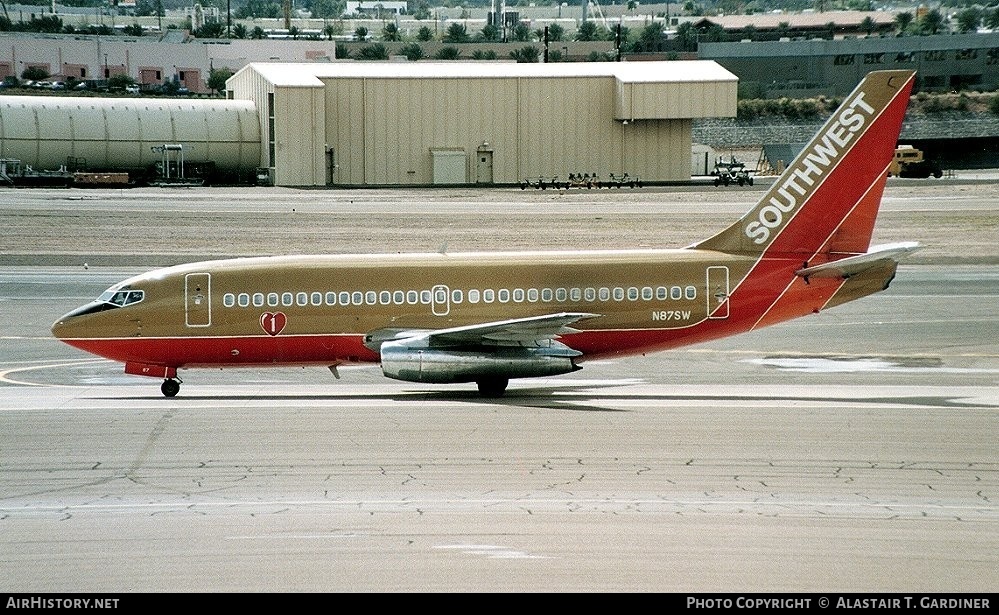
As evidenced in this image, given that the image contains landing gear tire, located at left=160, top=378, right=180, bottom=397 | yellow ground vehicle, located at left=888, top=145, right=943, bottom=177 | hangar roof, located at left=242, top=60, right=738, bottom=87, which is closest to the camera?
landing gear tire, located at left=160, top=378, right=180, bottom=397

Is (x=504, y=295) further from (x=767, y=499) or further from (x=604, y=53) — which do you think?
(x=604, y=53)

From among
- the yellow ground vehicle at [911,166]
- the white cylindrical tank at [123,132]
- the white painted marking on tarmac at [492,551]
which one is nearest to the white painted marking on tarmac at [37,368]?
the white painted marking on tarmac at [492,551]

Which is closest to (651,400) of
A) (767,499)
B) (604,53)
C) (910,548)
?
(767,499)

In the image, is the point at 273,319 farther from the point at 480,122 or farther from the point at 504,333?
the point at 480,122

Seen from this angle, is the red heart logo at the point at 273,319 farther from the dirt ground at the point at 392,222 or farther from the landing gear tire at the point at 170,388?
the dirt ground at the point at 392,222

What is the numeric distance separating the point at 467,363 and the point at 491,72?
6607 centimetres

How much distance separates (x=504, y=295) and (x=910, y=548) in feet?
44.6

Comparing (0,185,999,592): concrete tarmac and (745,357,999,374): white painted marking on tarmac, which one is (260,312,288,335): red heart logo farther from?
(745,357,999,374): white painted marking on tarmac

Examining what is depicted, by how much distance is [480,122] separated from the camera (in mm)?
89125

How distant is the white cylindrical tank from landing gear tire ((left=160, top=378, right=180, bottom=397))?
6373 cm

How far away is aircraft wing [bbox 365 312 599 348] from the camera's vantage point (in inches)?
1046

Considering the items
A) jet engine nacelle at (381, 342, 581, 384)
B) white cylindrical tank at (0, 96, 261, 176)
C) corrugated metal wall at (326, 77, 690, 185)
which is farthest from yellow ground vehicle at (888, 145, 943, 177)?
jet engine nacelle at (381, 342, 581, 384)

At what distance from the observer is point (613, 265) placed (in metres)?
28.6
